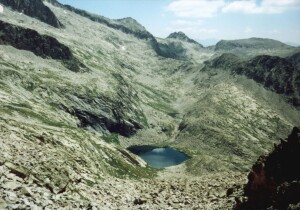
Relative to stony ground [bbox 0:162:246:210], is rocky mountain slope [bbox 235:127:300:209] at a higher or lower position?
higher

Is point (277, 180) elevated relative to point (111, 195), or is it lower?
elevated

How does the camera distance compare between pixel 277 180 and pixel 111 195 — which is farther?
pixel 111 195

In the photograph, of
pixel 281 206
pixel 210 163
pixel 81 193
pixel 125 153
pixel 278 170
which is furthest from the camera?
pixel 210 163

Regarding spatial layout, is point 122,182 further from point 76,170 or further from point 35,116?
point 35,116

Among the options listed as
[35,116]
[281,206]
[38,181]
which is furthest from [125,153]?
[281,206]

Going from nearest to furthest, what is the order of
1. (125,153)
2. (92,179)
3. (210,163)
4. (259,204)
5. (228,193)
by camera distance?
(259,204) < (228,193) < (92,179) < (125,153) < (210,163)

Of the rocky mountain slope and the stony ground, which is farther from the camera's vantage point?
the rocky mountain slope

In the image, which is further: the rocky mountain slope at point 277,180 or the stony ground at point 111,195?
the rocky mountain slope at point 277,180

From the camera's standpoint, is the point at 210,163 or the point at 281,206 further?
the point at 210,163
